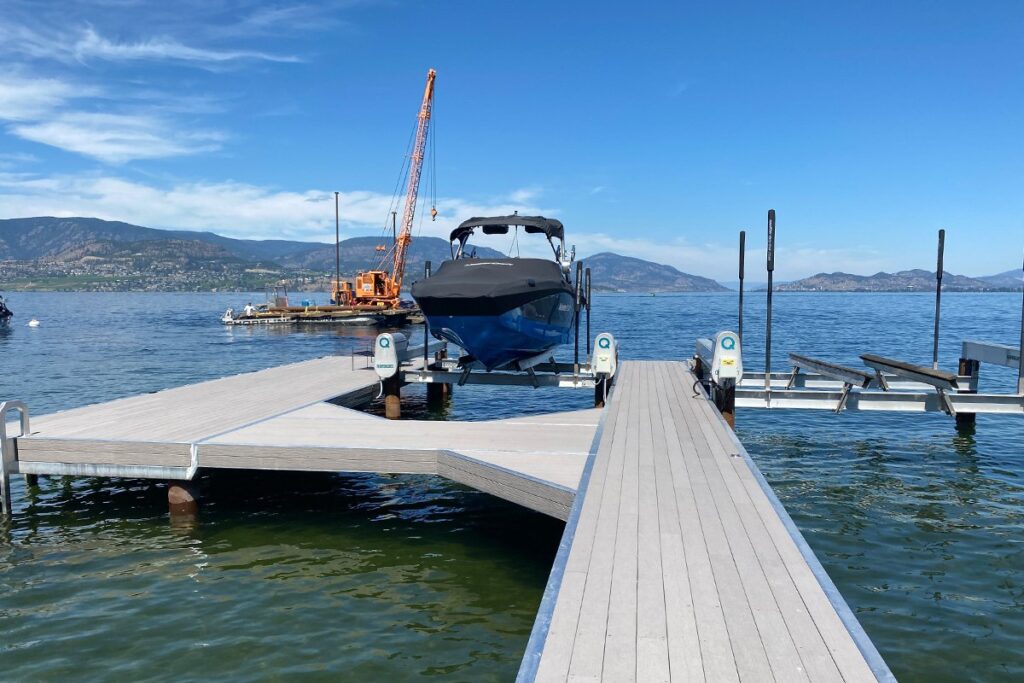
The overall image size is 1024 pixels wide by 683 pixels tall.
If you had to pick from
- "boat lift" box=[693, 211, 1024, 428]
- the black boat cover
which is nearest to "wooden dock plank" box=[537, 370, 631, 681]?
"boat lift" box=[693, 211, 1024, 428]

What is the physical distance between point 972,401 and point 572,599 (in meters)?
12.4

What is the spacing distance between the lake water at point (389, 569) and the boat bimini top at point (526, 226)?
7193 mm

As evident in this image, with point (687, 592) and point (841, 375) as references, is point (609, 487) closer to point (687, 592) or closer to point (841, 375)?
point (687, 592)

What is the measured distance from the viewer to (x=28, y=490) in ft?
39.8

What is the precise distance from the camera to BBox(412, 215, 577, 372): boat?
49.2ft

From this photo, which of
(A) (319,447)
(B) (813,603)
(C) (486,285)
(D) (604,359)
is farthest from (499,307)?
(B) (813,603)

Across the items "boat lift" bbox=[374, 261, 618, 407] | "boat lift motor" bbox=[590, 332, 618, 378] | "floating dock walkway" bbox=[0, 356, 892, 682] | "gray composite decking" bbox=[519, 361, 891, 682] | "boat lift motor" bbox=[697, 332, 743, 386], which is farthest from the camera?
"boat lift" bbox=[374, 261, 618, 407]

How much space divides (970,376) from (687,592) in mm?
14856

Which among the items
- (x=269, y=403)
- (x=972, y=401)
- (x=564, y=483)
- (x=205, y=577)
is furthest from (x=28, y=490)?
(x=972, y=401)

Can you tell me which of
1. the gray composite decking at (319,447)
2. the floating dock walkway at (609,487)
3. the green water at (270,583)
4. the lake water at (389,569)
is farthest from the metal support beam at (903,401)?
the green water at (270,583)

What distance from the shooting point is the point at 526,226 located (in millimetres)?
19156

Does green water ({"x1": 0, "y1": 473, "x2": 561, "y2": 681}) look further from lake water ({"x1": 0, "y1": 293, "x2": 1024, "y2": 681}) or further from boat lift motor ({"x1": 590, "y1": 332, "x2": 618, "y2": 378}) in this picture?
boat lift motor ({"x1": 590, "y1": 332, "x2": 618, "y2": 378})

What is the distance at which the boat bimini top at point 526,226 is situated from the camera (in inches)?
750

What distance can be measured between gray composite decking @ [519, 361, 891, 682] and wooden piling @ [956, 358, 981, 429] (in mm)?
10982
